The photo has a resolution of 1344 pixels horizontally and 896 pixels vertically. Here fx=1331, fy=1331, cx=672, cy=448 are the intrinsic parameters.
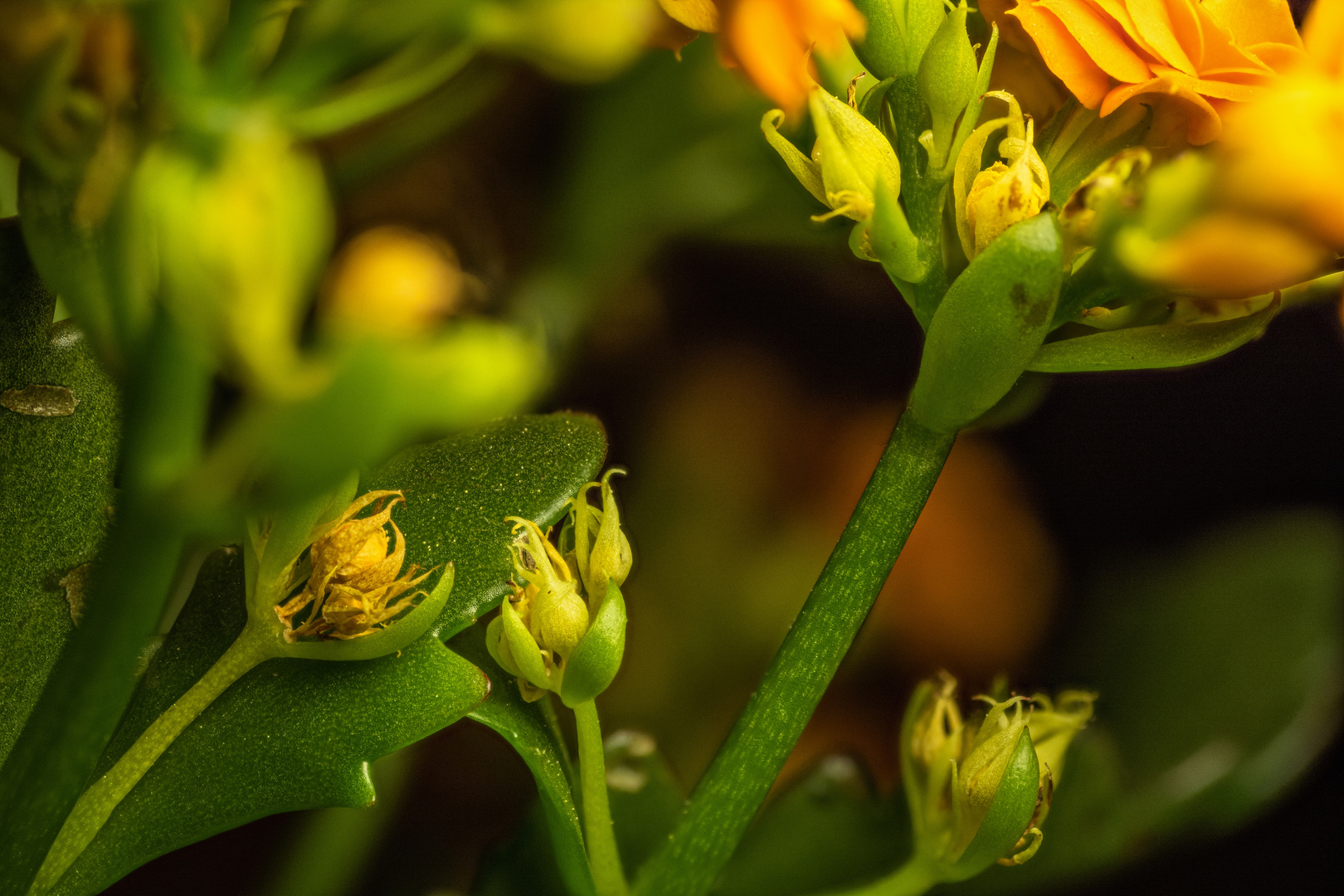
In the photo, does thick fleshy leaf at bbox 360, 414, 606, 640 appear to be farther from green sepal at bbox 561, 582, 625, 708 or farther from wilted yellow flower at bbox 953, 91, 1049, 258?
wilted yellow flower at bbox 953, 91, 1049, 258

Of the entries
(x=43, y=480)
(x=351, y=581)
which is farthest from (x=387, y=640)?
(x=43, y=480)

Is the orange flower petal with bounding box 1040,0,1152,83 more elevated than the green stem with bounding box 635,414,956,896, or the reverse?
the orange flower petal with bounding box 1040,0,1152,83

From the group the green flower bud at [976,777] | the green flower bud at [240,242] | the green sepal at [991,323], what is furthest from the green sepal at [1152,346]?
the green flower bud at [240,242]

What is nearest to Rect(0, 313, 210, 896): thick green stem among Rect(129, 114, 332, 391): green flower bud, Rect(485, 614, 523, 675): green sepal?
Rect(129, 114, 332, 391): green flower bud

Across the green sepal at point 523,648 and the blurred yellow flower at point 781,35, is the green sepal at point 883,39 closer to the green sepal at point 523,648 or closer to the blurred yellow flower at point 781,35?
the blurred yellow flower at point 781,35

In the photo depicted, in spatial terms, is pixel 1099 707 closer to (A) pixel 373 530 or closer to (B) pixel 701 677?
(B) pixel 701 677

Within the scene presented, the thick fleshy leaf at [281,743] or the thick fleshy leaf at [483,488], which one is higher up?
the thick fleshy leaf at [483,488]
